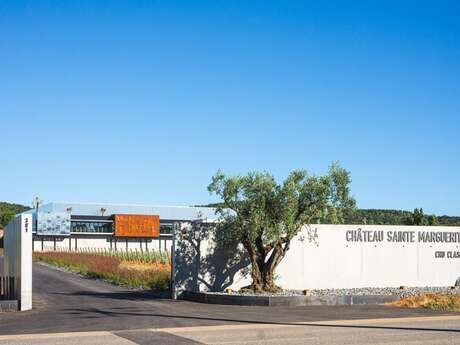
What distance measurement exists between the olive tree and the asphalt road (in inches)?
128

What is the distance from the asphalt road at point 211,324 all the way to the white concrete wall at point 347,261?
2.29 metres

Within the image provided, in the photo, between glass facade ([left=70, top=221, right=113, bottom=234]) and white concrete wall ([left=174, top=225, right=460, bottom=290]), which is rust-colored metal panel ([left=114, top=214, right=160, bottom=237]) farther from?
white concrete wall ([left=174, top=225, right=460, bottom=290])

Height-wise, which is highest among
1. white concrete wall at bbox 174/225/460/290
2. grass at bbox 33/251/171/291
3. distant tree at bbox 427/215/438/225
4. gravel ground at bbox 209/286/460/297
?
distant tree at bbox 427/215/438/225

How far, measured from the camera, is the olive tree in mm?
24938

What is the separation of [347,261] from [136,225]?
6120 centimetres

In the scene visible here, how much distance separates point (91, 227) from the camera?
87.7m

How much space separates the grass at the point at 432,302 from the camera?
881 inches

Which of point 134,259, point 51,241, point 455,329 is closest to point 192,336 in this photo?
point 455,329

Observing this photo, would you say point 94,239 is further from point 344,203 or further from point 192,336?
point 192,336

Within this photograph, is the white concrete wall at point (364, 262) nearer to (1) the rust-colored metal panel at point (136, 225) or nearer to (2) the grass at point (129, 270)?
(2) the grass at point (129, 270)

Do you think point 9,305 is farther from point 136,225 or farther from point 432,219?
point 136,225

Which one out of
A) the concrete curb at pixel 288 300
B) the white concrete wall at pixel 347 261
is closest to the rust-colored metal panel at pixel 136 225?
the white concrete wall at pixel 347 261

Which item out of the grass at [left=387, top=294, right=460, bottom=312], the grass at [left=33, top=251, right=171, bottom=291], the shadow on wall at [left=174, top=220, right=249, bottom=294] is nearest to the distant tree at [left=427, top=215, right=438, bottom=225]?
the grass at [left=33, top=251, right=171, bottom=291]

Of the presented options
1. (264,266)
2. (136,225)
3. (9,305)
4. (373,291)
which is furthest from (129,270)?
(136,225)
